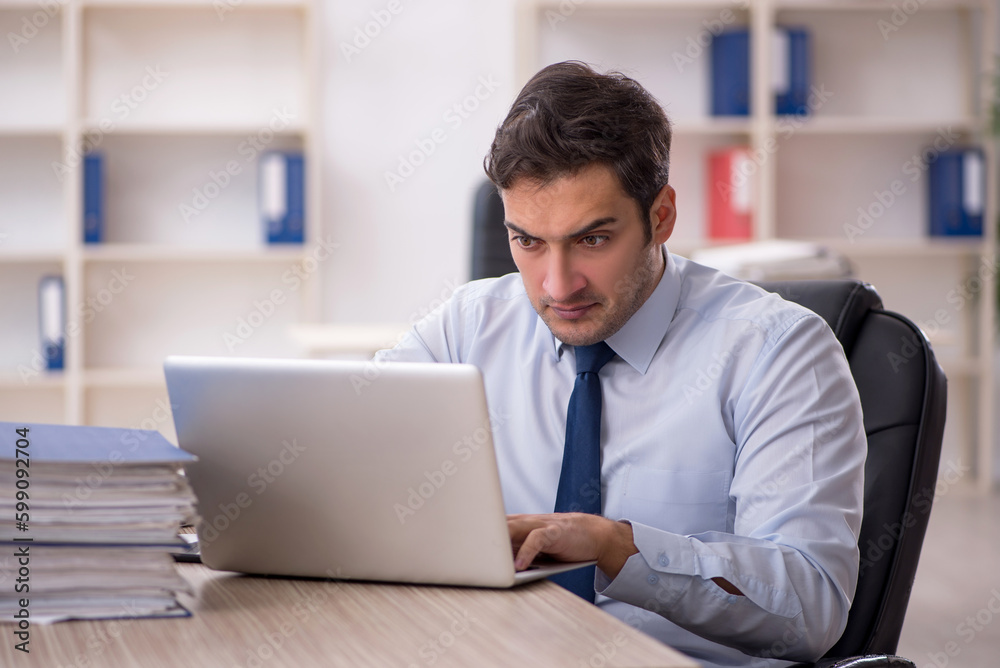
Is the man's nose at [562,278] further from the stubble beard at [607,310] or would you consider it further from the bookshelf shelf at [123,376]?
the bookshelf shelf at [123,376]

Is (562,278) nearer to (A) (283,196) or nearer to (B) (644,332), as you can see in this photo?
(B) (644,332)

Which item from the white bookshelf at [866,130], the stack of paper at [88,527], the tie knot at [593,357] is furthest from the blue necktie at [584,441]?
the white bookshelf at [866,130]

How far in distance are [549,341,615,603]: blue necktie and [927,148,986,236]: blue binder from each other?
3416mm

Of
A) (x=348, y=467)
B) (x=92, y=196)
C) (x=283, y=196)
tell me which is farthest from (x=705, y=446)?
(x=92, y=196)

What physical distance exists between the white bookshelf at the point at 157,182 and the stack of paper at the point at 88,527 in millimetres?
3035

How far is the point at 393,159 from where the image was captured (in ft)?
13.7

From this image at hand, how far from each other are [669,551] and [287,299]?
3.23 meters

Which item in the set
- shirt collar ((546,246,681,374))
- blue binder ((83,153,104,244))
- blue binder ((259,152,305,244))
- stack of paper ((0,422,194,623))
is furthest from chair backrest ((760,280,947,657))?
blue binder ((83,153,104,244))

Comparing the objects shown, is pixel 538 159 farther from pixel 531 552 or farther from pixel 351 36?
pixel 351 36

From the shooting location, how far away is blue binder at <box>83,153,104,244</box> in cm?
379

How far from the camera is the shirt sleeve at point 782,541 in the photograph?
3.50ft

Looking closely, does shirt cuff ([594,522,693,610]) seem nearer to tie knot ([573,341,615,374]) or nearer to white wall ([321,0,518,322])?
tie knot ([573,341,615,374])

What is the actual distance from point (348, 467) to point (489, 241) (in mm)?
2090

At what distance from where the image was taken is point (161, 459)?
86 centimetres
